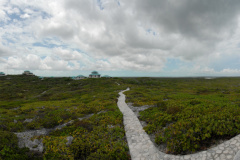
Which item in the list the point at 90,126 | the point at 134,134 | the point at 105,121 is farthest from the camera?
the point at 105,121

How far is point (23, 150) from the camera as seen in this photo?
9.73 m

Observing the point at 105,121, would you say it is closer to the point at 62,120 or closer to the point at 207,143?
the point at 62,120

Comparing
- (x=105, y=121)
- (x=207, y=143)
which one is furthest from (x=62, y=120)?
(x=207, y=143)

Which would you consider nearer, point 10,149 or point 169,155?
point 169,155

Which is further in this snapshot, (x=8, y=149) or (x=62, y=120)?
(x=62, y=120)

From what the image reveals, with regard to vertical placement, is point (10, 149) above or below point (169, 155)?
above

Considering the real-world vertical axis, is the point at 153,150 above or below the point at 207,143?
below

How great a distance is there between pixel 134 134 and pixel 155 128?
2.51 meters

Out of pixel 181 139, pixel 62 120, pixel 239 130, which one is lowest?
pixel 62 120

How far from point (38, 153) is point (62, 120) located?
A: 7837 mm

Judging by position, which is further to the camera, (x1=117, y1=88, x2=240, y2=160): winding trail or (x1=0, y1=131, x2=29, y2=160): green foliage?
(x1=0, y1=131, x2=29, y2=160): green foliage

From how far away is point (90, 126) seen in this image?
15180 mm

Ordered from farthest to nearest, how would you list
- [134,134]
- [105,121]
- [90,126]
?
[105,121], [90,126], [134,134]

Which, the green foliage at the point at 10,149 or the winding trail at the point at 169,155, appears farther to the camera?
the green foliage at the point at 10,149
